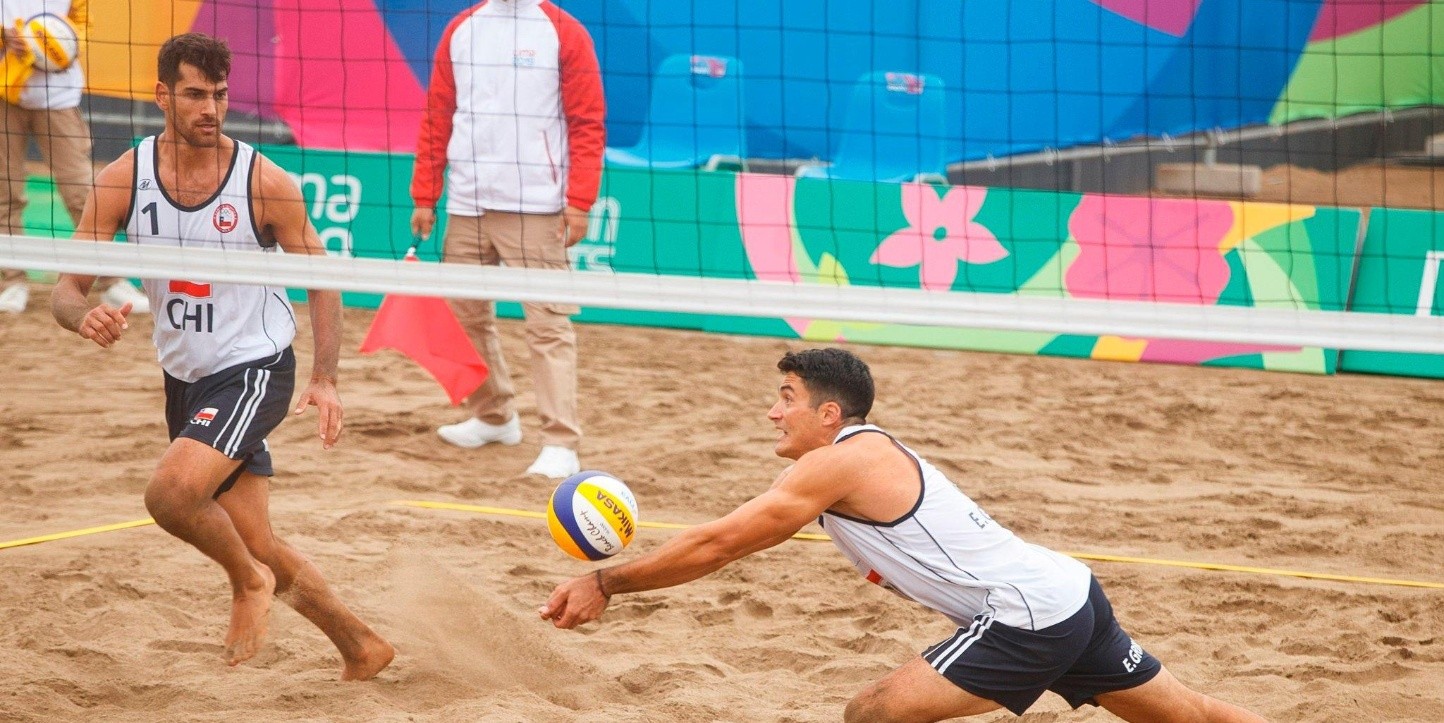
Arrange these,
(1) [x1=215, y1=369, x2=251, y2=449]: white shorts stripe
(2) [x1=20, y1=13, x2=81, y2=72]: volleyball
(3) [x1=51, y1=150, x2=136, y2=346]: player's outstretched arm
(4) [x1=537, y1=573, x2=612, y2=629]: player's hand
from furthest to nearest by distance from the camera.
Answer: (2) [x1=20, y1=13, x2=81, y2=72]: volleyball, (3) [x1=51, y1=150, x2=136, y2=346]: player's outstretched arm, (1) [x1=215, y1=369, x2=251, y2=449]: white shorts stripe, (4) [x1=537, y1=573, x2=612, y2=629]: player's hand

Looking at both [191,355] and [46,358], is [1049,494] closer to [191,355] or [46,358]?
[191,355]

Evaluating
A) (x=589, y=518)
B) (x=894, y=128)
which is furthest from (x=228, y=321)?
(x=894, y=128)

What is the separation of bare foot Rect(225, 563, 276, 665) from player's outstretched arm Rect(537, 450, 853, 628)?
3.93 ft

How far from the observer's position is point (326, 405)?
407 centimetres

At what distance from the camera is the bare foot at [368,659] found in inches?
163

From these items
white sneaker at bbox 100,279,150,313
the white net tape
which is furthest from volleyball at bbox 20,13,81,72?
the white net tape

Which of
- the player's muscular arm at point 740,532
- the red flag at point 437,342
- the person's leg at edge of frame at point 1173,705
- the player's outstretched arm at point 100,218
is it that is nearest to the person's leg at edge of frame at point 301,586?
the player's outstretched arm at point 100,218

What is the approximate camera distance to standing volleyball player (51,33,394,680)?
4.02 meters

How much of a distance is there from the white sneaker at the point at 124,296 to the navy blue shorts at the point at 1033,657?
6092 mm

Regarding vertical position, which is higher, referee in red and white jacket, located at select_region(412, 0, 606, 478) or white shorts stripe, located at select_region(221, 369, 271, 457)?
referee in red and white jacket, located at select_region(412, 0, 606, 478)

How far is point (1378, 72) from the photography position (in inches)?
416

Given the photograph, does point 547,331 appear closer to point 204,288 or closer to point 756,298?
point 756,298

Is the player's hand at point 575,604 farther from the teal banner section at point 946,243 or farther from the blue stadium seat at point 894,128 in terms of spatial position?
the blue stadium seat at point 894,128

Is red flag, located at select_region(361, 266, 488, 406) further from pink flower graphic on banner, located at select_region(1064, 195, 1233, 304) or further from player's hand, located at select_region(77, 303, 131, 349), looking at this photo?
pink flower graphic on banner, located at select_region(1064, 195, 1233, 304)
